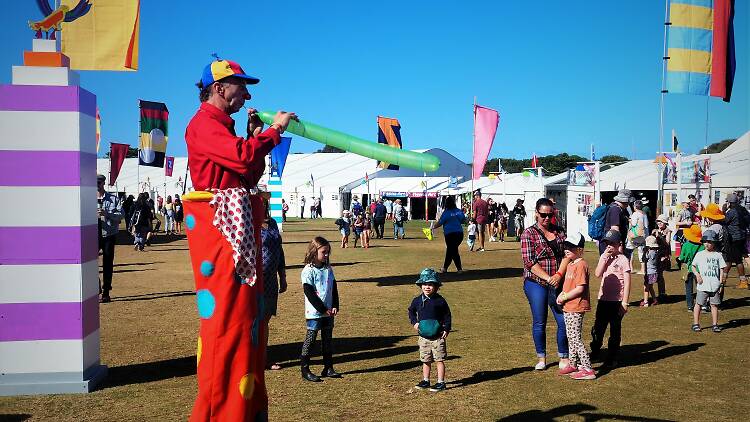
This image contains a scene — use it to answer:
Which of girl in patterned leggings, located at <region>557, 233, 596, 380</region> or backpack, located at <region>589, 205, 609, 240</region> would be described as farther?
backpack, located at <region>589, 205, 609, 240</region>

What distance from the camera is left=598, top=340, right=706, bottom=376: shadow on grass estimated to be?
7.59 metres

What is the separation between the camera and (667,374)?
7.02 meters

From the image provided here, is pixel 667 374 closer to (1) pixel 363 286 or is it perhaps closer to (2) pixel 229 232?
(2) pixel 229 232

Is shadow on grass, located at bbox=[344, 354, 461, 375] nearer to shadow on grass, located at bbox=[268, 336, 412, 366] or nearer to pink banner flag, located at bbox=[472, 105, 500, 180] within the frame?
shadow on grass, located at bbox=[268, 336, 412, 366]

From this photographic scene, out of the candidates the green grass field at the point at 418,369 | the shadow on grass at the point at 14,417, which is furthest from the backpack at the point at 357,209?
the shadow on grass at the point at 14,417

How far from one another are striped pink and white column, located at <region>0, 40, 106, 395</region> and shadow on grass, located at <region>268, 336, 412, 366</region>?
2351 mm

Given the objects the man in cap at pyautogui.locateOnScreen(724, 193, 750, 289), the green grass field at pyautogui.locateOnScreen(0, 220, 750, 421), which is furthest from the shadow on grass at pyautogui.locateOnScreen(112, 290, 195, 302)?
the man in cap at pyautogui.locateOnScreen(724, 193, 750, 289)

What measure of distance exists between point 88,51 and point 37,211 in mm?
2290

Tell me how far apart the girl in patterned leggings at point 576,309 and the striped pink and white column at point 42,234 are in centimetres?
480

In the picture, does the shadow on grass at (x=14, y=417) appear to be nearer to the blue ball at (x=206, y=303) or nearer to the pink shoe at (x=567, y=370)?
the blue ball at (x=206, y=303)

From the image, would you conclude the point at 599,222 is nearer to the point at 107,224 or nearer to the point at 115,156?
the point at 107,224

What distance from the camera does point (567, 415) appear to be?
561 centimetres

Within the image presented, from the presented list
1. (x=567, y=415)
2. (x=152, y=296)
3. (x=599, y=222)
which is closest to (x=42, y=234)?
(x=567, y=415)

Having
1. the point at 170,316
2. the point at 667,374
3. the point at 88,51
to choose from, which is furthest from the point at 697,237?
the point at 88,51
